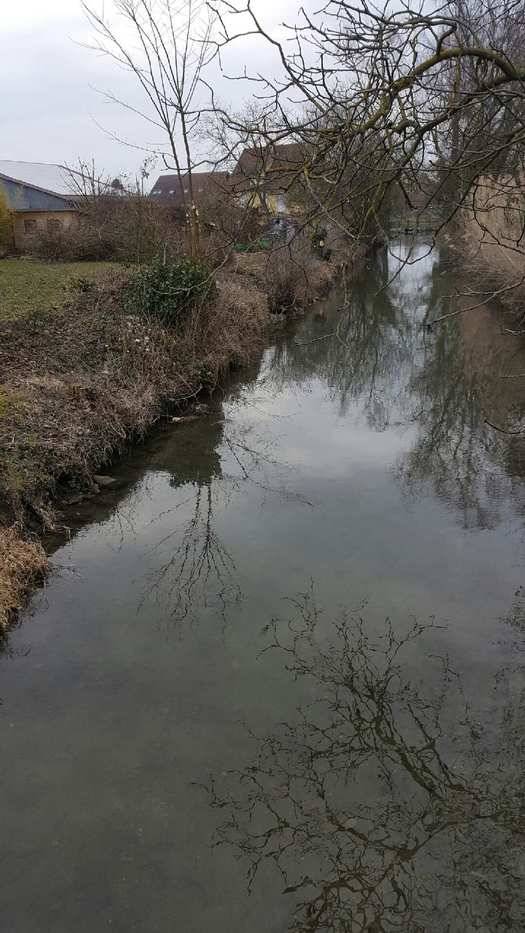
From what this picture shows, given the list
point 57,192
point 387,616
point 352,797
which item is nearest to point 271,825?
point 352,797

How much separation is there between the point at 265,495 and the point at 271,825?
4474mm

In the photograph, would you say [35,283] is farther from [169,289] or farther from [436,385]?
[436,385]

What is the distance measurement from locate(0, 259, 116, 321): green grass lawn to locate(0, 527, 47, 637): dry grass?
6913 mm

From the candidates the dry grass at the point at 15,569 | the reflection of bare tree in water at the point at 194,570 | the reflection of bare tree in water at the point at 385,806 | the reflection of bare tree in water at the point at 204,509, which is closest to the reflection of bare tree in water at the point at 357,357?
the reflection of bare tree in water at the point at 204,509

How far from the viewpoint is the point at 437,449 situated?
9289 millimetres

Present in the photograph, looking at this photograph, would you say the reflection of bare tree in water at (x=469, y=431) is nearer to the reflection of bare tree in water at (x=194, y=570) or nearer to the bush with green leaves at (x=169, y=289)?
the reflection of bare tree in water at (x=194, y=570)

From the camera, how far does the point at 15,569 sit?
228 inches

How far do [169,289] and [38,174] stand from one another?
2989cm

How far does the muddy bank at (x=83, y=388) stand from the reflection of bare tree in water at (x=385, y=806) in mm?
2659

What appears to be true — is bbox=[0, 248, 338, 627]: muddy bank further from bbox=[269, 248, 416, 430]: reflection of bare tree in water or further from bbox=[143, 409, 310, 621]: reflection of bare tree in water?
bbox=[269, 248, 416, 430]: reflection of bare tree in water

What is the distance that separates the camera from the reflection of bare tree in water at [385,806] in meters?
3.37

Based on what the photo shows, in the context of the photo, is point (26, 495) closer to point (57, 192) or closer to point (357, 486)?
point (357, 486)

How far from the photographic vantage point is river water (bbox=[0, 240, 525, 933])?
11.3ft

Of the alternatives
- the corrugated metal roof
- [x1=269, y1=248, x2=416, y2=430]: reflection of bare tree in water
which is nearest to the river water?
[x1=269, y1=248, x2=416, y2=430]: reflection of bare tree in water
